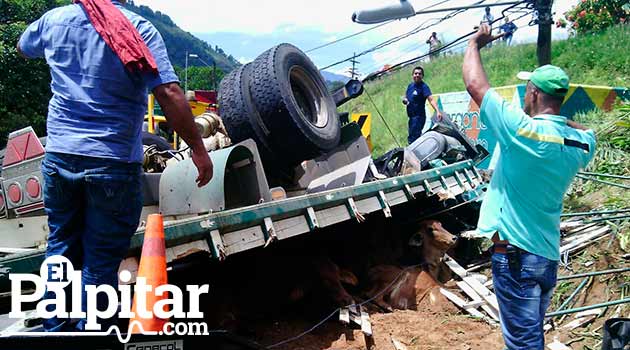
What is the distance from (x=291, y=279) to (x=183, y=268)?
150 cm

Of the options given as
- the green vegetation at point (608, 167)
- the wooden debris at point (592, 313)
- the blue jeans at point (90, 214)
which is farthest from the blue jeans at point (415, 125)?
the blue jeans at point (90, 214)

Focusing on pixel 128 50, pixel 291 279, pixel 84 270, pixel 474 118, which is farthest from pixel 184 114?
pixel 474 118

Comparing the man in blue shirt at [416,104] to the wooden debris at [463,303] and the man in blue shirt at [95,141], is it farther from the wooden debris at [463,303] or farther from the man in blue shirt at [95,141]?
the man in blue shirt at [95,141]

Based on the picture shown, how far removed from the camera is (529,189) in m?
2.82

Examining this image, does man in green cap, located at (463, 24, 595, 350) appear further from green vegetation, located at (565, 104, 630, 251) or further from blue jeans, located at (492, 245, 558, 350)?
green vegetation, located at (565, 104, 630, 251)

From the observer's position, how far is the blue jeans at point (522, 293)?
2.77m

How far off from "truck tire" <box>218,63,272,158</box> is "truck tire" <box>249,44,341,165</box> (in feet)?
0.17

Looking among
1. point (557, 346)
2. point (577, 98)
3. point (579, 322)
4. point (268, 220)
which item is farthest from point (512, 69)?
point (268, 220)

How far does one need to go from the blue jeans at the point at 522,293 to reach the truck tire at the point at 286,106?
2.42 meters

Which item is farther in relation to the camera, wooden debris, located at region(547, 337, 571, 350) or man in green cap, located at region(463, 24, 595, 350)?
wooden debris, located at region(547, 337, 571, 350)

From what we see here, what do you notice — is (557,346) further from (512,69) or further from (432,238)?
(512,69)

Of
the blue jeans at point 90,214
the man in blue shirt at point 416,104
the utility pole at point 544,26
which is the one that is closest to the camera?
the blue jeans at point 90,214

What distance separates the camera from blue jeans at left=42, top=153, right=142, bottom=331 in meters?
2.51

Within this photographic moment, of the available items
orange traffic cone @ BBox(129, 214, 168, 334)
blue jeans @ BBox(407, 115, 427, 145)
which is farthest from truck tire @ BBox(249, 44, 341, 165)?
blue jeans @ BBox(407, 115, 427, 145)
